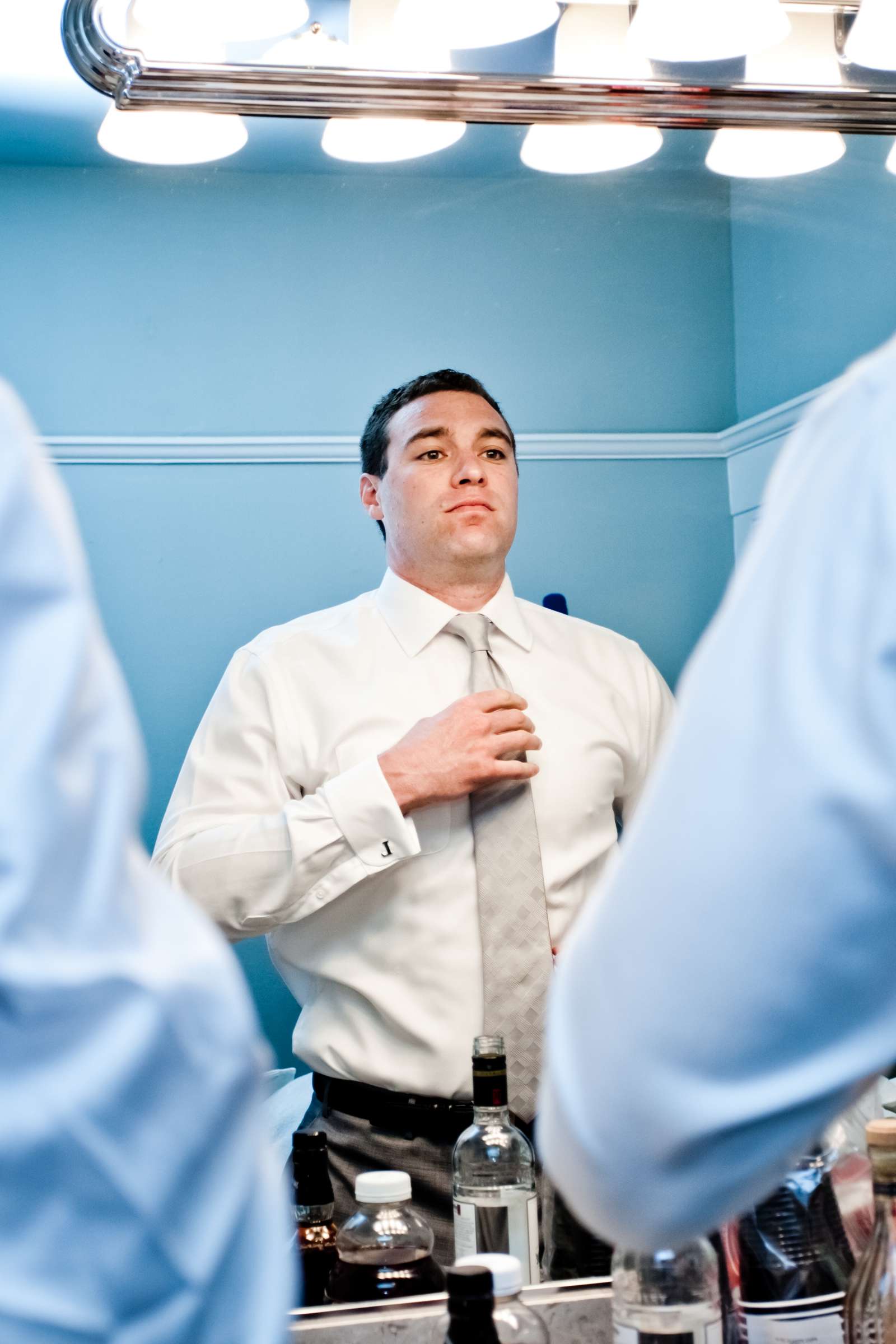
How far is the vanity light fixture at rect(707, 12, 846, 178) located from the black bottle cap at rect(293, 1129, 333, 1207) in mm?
940

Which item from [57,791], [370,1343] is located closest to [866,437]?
[57,791]

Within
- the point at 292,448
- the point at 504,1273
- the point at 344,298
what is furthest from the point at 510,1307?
the point at 344,298

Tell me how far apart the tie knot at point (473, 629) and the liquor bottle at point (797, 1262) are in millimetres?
502

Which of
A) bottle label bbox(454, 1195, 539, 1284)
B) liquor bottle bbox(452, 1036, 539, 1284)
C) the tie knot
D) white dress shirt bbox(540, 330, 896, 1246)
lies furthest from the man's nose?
white dress shirt bbox(540, 330, 896, 1246)

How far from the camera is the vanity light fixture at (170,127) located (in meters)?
1.08

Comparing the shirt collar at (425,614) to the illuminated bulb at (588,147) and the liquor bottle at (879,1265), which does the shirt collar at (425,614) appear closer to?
the illuminated bulb at (588,147)

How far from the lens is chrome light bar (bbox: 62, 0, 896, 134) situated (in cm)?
108

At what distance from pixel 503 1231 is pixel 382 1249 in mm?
88

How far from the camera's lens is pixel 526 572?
1.14m

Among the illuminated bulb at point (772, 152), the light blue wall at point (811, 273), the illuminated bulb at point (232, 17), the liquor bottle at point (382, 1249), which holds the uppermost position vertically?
the illuminated bulb at point (232, 17)

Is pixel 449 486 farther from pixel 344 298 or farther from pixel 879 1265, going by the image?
pixel 879 1265

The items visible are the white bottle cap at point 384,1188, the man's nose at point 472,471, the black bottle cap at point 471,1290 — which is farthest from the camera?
the man's nose at point 472,471

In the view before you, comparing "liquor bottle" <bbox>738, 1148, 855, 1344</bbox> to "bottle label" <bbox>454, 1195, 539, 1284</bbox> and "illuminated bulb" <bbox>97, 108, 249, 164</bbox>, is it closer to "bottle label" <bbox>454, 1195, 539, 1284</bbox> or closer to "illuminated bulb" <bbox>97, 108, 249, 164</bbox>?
"bottle label" <bbox>454, 1195, 539, 1284</bbox>

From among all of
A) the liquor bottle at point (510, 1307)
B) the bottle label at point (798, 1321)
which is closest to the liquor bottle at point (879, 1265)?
the bottle label at point (798, 1321)
